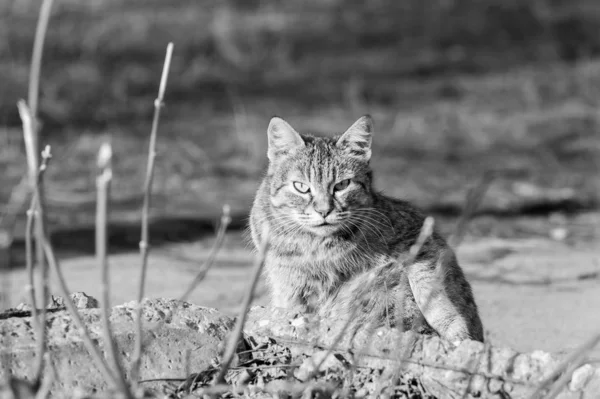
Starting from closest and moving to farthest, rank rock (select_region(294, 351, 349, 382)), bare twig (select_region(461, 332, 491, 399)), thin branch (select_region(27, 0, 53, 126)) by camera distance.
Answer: thin branch (select_region(27, 0, 53, 126)) → bare twig (select_region(461, 332, 491, 399)) → rock (select_region(294, 351, 349, 382))

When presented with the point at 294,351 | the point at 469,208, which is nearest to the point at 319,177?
the point at 294,351

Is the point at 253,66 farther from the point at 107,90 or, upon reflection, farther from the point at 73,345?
the point at 73,345

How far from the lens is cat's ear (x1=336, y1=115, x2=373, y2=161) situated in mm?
5141

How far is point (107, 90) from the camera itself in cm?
1077

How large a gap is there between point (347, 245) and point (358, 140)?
714 mm

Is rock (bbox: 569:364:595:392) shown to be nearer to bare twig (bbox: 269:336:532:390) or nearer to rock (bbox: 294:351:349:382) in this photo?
bare twig (bbox: 269:336:532:390)

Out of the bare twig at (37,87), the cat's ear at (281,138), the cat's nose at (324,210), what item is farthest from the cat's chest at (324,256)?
the bare twig at (37,87)

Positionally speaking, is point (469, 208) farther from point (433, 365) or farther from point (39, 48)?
point (433, 365)

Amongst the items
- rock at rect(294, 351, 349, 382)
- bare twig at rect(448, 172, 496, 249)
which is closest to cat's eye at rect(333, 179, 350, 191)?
rock at rect(294, 351, 349, 382)

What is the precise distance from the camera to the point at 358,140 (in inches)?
204

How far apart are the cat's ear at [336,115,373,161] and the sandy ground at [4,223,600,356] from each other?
127 centimetres

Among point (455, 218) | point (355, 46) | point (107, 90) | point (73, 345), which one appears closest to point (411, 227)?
point (73, 345)

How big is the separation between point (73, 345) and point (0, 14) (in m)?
10.1

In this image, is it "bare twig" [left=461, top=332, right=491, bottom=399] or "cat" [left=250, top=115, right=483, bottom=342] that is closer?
Answer: "bare twig" [left=461, top=332, right=491, bottom=399]
